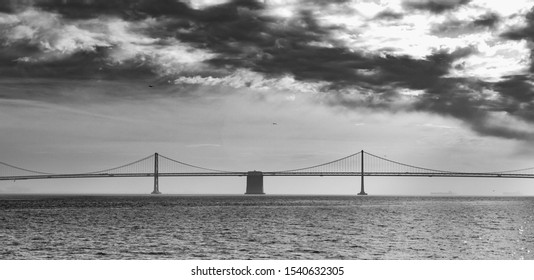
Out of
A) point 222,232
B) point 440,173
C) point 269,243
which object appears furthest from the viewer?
point 440,173

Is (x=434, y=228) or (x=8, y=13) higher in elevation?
(x=8, y=13)

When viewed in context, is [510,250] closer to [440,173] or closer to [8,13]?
[8,13]

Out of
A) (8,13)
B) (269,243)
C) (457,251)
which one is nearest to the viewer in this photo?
(8,13)

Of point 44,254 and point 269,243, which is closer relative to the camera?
point 44,254

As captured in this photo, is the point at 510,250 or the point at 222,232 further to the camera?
the point at 222,232
